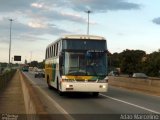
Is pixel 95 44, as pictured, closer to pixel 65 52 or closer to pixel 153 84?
pixel 65 52

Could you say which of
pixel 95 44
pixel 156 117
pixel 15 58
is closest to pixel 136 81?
pixel 95 44

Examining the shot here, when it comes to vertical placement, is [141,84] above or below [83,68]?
below

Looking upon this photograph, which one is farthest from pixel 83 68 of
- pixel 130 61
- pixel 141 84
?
pixel 130 61

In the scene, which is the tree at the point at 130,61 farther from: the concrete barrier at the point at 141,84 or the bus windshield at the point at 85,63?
the bus windshield at the point at 85,63

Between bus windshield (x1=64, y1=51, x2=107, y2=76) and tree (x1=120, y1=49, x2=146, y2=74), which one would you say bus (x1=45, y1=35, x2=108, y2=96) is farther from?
tree (x1=120, y1=49, x2=146, y2=74)

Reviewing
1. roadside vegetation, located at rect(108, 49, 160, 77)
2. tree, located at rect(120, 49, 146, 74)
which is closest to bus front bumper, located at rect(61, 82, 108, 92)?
roadside vegetation, located at rect(108, 49, 160, 77)

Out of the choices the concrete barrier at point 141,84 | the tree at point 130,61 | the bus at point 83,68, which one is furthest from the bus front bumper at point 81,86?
the tree at point 130,61

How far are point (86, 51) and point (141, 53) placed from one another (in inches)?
4323

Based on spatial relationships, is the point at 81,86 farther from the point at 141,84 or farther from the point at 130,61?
the point at 130,61

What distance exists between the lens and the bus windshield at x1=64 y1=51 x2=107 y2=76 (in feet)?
82.2

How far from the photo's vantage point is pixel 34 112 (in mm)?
10195

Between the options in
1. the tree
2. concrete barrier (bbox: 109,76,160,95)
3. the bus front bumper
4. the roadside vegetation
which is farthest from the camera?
the tree

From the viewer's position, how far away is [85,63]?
82.3ft

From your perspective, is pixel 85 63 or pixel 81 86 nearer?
pixel 81 86
